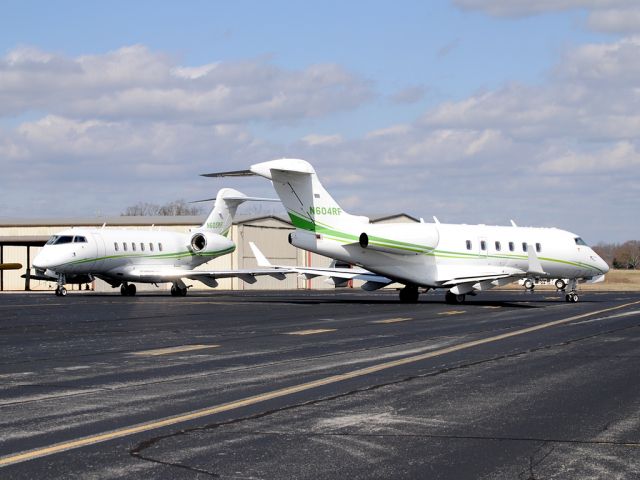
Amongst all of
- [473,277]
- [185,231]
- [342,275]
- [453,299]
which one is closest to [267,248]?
[185,231]

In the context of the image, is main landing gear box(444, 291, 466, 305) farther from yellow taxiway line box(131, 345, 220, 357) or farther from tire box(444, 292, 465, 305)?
yellow taxiway line box(131, 345, 220, 357)

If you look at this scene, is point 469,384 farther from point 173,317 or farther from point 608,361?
point 173,317

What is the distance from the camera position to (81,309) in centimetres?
3600

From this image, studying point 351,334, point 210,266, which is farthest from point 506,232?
point 210,266

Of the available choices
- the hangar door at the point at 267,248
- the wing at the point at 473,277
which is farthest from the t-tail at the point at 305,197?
the hangar door at the point at 267,248

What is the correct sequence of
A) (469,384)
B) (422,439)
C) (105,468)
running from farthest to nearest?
1. (469,384)
2. (422,439)
3. (105,468)

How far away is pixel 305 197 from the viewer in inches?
1523

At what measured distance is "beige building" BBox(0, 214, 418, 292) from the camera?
268ft

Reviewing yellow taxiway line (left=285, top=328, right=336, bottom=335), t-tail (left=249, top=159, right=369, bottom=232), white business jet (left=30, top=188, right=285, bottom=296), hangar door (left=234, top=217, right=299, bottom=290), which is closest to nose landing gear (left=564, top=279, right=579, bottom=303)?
t-tail (left=249, top=159, right=369, bottom=232)

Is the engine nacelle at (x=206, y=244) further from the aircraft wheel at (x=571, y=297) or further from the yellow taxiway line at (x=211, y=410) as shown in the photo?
the yellow taxiway line at (x=211, y=410)

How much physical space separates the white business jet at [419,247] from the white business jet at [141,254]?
9446 mm

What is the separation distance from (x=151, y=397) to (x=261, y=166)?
88.6 feet

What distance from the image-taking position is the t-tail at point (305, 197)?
3856cm

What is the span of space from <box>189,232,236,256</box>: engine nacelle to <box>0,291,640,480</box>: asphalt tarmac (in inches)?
1348
